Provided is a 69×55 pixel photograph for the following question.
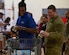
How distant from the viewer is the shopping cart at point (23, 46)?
3.35 metres

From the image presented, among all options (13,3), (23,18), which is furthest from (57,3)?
(23,18)

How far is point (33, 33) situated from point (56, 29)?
0.56 meters

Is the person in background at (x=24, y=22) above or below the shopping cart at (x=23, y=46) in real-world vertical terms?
above

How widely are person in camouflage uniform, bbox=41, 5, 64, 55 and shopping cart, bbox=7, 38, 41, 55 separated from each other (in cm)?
29

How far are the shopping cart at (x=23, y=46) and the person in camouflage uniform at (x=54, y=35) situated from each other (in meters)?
0.29

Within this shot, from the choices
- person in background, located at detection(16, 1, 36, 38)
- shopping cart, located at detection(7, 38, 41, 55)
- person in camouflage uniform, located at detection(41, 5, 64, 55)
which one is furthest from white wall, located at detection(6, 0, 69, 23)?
shopping cart, located at detection(7, 38, 41, 55)

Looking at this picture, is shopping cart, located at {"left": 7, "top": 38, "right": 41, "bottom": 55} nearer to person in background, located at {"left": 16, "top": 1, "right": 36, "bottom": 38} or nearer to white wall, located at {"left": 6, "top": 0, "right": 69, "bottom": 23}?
person in background, located at {"left": 16, "top": 1, "right": 36, "bottom": 38}

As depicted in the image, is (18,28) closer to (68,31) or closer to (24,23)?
(24,23)

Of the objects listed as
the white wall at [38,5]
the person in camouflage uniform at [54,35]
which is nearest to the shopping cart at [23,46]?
the person in camouflage uniform at [54,35]

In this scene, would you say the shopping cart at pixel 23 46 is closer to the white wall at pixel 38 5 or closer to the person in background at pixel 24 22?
the person in background at pixel 24 22

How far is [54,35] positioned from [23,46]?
0.53m

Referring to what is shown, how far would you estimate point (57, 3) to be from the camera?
40.2ft

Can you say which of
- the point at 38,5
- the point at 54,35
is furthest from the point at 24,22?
the point at 38,5

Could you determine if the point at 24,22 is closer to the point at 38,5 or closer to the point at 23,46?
the point at 23,46
